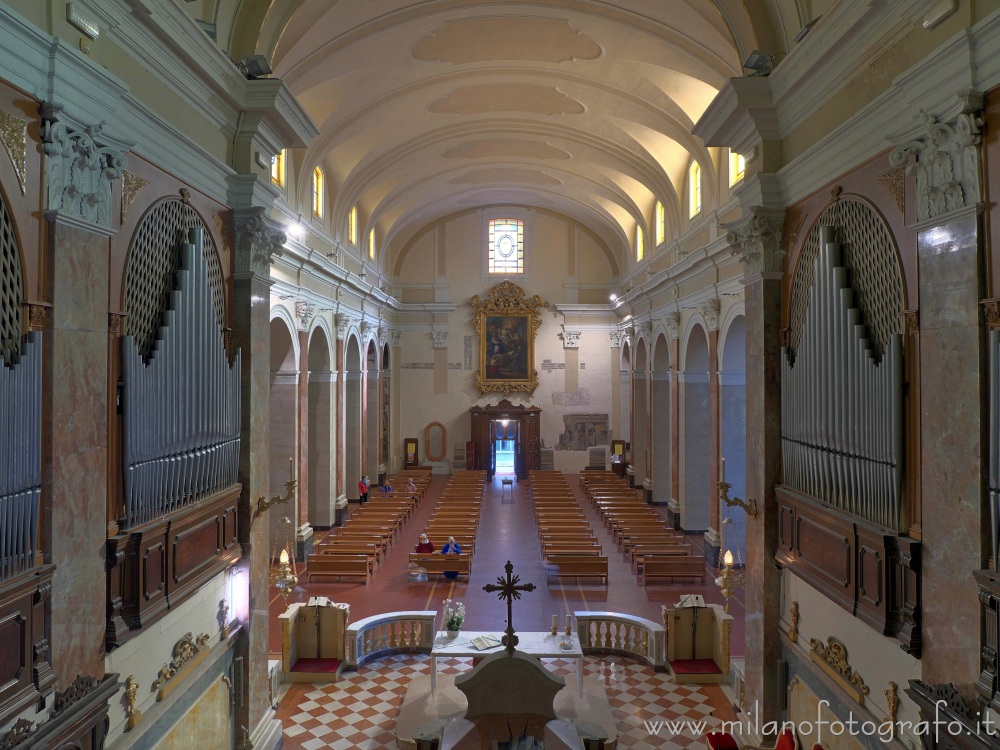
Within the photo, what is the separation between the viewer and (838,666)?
639cm

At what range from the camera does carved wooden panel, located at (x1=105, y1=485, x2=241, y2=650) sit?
5.43 m

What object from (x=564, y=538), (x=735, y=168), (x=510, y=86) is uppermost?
(x=510, y=86)

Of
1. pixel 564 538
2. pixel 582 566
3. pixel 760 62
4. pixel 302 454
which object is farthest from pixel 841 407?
pixel 302 454

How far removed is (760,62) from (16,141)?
6909mm

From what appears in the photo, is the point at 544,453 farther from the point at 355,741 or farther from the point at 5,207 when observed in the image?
the point at 5,207

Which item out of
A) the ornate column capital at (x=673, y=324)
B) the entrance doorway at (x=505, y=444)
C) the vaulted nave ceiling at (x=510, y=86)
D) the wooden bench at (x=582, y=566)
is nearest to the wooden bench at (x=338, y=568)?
the wooden bench at (x=582, y=566)

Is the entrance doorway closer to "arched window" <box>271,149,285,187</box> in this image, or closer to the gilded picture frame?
the gilded picture frame

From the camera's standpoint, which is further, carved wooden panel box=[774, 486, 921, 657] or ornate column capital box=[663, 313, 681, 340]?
ornate column capital box=[663, 313, 681, 340]

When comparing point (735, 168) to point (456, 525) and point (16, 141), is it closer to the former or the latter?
point (456, 525)

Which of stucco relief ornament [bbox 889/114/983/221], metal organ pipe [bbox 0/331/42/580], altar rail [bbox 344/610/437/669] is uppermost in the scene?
stucco relief ornament [bbox 889/114/983/221]

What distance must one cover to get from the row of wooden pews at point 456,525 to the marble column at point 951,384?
11.8 m

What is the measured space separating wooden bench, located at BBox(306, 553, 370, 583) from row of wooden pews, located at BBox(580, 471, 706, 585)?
622 cm

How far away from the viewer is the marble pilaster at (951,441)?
181 inches

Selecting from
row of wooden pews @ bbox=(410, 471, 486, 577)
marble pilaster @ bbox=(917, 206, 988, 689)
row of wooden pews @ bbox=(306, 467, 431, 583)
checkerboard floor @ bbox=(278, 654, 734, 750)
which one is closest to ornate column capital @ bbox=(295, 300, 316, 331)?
row of wooden pews @ bbox=(306, 467, 431, 583)
